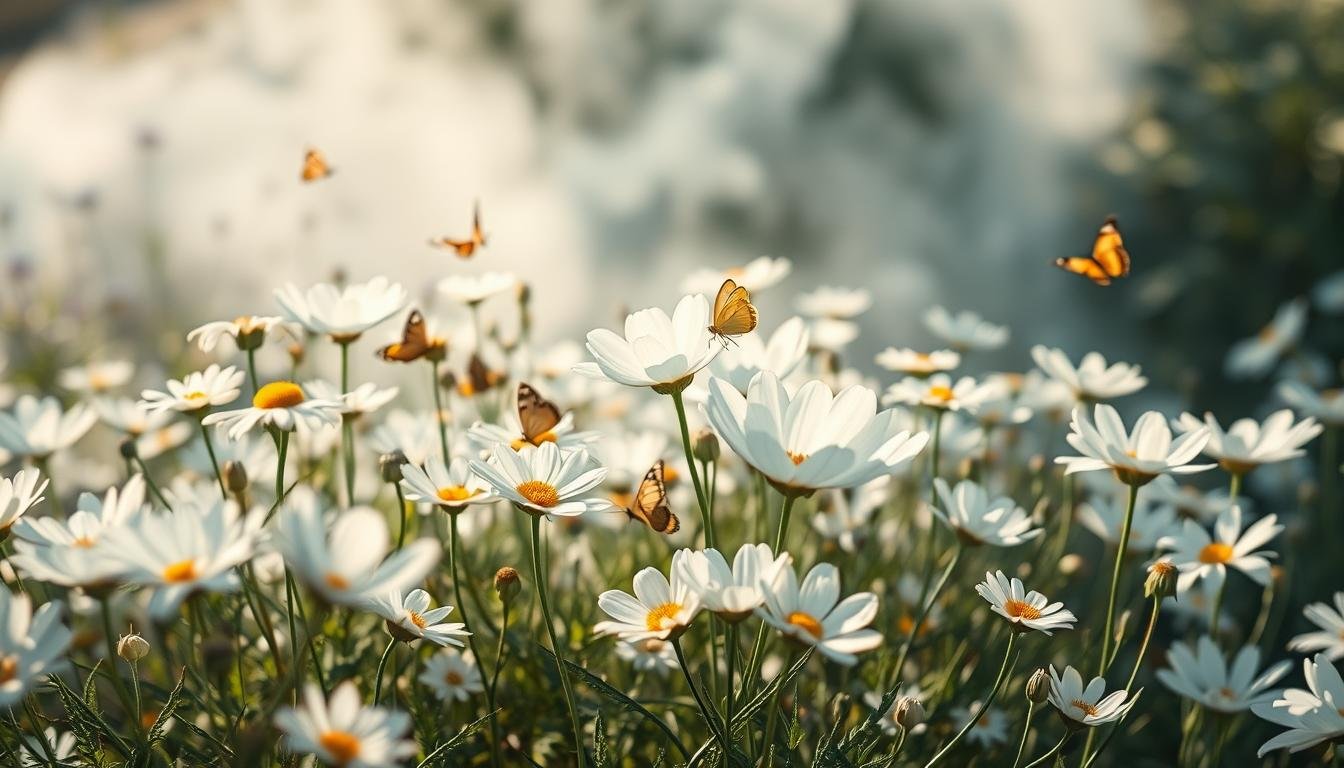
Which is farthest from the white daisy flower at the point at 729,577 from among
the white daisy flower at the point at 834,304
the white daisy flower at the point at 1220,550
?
the white daisy flower at the point at 834,304

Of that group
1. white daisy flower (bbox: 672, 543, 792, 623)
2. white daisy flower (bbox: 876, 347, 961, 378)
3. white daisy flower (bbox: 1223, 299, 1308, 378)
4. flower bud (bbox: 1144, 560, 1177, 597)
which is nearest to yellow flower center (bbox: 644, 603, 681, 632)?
white daisy flower (bbox: 672, 543, 792, 623)

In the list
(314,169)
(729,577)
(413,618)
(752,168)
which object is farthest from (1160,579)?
(752,168)

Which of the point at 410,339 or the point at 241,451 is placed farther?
the point at 241,451

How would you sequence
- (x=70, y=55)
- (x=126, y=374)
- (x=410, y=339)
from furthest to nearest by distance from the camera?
(x=70, y=55)
(x=126, y=374)
(x=410, y=339)

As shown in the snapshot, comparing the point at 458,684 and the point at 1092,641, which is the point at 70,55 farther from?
the point at 1092,641

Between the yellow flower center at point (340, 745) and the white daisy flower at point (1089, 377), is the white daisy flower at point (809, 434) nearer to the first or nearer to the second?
the yellow flower center at point (340, 745)

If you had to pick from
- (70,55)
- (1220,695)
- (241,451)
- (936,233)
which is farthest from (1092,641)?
(70,55)

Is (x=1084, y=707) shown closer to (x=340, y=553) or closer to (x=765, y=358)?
(x=765, y=358)
